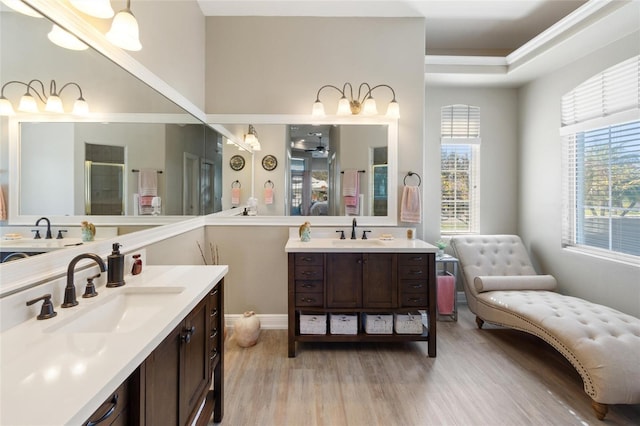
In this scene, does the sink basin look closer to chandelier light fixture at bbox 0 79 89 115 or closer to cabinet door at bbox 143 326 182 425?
cabinet door at bbox 143 326 182 425

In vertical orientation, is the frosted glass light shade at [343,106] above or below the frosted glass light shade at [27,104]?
above

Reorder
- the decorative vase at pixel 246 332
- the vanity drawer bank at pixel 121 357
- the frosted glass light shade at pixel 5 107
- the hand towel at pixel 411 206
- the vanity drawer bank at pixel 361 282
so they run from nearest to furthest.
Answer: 1. the vanity drawer bank at pixel 121 357
2. the frosted glass light shade at pixel 5 107
3. the vanity drawer bank at pixel 361 282
4. the decorative vase at pixel 246 332
5. the hand towel at pixel 411 206

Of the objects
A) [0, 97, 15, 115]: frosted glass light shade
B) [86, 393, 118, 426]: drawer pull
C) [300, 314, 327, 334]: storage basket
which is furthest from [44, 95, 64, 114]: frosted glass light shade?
[300, 314, 327, 334]: storage basket

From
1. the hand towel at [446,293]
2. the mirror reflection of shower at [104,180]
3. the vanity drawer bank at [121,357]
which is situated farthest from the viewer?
the hand towel at [446,293]

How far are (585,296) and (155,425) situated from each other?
143 inches

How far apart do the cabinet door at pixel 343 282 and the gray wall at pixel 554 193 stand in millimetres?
2253

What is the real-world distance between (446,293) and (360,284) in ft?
4.19

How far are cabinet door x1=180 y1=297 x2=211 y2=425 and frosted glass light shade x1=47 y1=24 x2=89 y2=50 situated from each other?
127 centimetres

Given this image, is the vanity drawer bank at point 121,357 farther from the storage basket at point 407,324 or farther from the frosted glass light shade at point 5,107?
the storage basket at point 407,324

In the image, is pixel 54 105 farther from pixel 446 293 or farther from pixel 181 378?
pixel 446 293

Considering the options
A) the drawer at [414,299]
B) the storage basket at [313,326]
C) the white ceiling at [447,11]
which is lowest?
the storage basket at [313,326]

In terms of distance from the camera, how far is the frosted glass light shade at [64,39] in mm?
1231

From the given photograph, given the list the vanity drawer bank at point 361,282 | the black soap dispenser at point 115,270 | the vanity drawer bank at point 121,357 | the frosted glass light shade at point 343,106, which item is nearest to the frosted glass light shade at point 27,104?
the black soap dispenser at point 115,270

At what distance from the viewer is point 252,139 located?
3.04m
